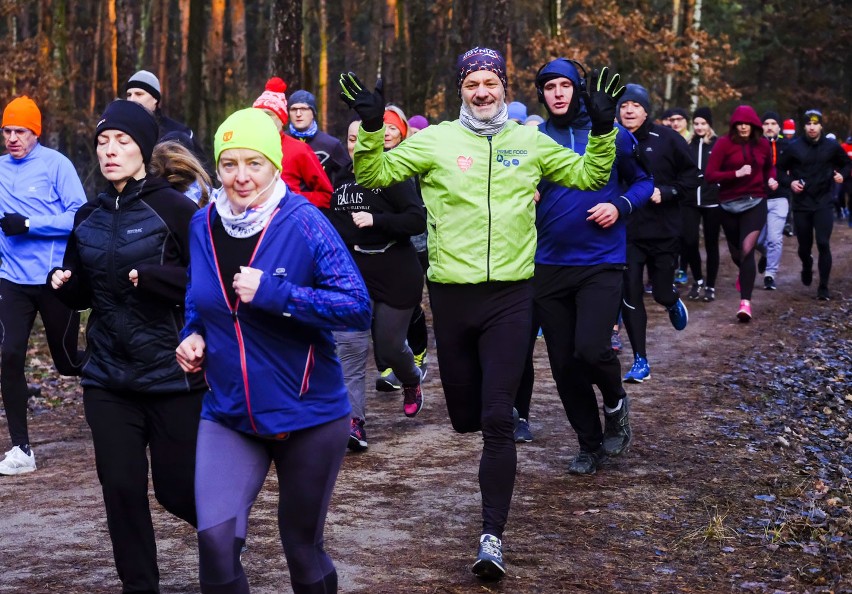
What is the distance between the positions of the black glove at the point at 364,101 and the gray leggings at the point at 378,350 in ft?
8.21

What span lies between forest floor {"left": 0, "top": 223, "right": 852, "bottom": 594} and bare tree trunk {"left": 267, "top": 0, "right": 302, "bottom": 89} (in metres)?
7.04

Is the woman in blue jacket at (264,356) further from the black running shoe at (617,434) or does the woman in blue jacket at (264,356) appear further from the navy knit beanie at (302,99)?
the navy knit beanie at (302,99)

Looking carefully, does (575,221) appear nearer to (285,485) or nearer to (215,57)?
(285,485)

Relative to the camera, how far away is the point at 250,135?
4344 millimetres

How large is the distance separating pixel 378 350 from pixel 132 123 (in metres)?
3.98

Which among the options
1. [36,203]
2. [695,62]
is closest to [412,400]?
[36,203]

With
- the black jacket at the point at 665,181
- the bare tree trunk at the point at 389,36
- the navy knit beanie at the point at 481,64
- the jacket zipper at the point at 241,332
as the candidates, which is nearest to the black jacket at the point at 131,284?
the jacket zipper at the point at 241,332

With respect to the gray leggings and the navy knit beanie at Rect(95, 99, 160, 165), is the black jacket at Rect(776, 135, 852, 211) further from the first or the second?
the navy knit beanie at Rect(95, 99, 160, 165)

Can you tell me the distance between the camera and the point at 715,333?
46.1 ft

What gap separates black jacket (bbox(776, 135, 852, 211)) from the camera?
16656 millimetres

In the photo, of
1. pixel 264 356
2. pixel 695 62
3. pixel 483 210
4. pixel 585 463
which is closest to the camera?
pixel 264 356

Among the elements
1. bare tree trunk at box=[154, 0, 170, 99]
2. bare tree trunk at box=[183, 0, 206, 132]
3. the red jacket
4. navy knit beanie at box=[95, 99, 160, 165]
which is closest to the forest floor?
the red jacket

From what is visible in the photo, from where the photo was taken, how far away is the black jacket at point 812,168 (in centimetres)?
1666

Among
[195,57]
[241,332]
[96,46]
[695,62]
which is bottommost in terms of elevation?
[241,332]
